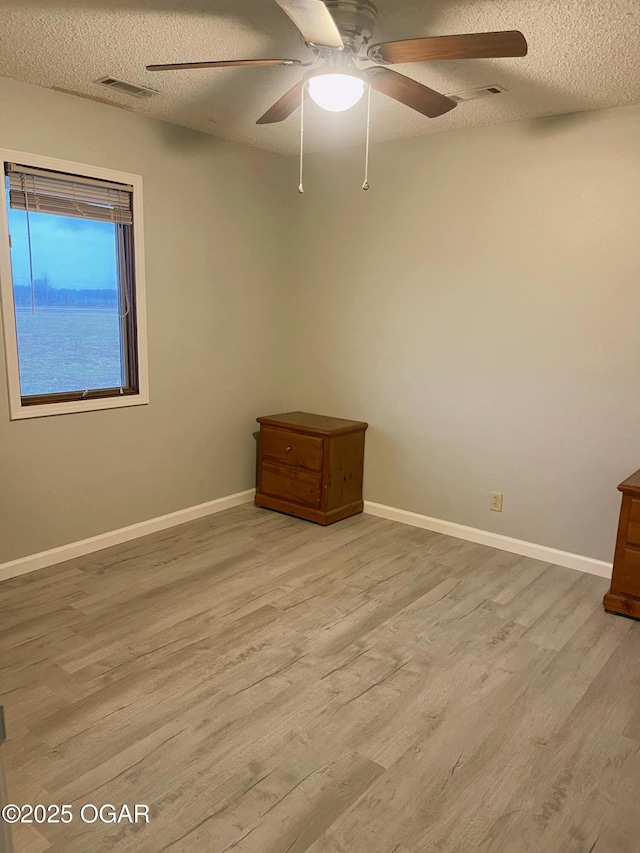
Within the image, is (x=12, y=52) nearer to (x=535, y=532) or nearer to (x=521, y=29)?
(x=521, y=29)

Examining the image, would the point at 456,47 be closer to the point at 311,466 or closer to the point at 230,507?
the point at 311,466

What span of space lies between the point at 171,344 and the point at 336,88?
203 cm

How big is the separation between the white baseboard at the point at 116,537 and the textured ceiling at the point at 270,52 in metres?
2.39

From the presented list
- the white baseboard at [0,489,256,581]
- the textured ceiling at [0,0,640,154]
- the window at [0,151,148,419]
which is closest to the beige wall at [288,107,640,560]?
the textured ceiling at [0,0,640,154]

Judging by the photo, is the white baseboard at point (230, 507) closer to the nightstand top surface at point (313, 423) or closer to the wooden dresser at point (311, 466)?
the wooden dresser at point (311, 466)

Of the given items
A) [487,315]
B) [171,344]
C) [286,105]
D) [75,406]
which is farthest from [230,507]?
[286,105]

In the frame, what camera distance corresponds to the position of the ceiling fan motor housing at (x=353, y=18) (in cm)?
210

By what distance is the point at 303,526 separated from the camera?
4090mm

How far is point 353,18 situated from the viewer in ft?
7.06

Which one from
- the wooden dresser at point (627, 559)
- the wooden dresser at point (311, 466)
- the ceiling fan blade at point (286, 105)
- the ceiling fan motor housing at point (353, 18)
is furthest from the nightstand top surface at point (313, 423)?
the ceiling fan motor housing at point (353, 18)

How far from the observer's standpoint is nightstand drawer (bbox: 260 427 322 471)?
13.3ft

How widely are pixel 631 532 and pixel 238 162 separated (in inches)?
128

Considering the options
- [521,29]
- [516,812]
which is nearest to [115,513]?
[516,812]

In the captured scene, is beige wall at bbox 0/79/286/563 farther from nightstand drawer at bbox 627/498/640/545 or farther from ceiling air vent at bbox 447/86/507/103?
nightstand drawer at bbox 627/498/640/545
